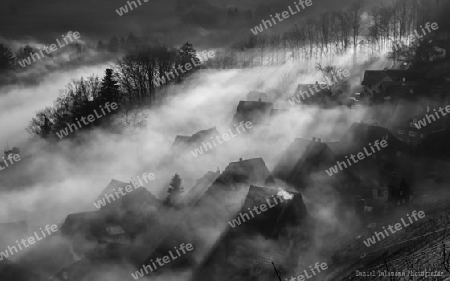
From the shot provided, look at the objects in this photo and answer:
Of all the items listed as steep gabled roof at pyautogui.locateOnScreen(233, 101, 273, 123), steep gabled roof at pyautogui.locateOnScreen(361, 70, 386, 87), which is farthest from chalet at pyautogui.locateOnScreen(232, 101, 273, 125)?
steep gabled roof at pyautogui.locateOnScreen(361, 70, 386, 87)

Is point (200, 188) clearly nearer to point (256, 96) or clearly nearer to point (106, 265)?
point (106, 265)

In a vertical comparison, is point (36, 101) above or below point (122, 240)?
above

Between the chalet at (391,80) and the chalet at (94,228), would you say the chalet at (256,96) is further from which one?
the chalet at (94,228)

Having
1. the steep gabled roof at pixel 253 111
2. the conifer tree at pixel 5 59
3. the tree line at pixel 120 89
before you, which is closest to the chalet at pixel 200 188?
the steep gabled roof at pixel 253 111

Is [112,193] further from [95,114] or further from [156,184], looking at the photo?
[95,114]

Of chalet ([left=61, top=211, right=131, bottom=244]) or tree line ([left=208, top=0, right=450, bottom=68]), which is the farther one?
tree line ([left=208, top=0, right=450, bottom=68])

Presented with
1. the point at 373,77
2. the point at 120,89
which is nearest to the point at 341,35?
the point at 373,77

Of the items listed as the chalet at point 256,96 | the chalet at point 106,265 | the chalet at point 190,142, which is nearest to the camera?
the chalet at point 106,265

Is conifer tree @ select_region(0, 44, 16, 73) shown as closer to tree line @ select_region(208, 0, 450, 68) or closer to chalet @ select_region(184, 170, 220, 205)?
tree line @ select_region(208, 0, 450, 68)

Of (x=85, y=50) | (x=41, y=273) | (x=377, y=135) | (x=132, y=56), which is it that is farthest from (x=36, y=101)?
(x=377, y=135)

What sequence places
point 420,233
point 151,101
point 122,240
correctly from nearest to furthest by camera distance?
point 420,233
point 122,240
point 151,101

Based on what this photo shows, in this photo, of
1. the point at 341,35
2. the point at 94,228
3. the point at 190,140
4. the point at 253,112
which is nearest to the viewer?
the point at 94,228
